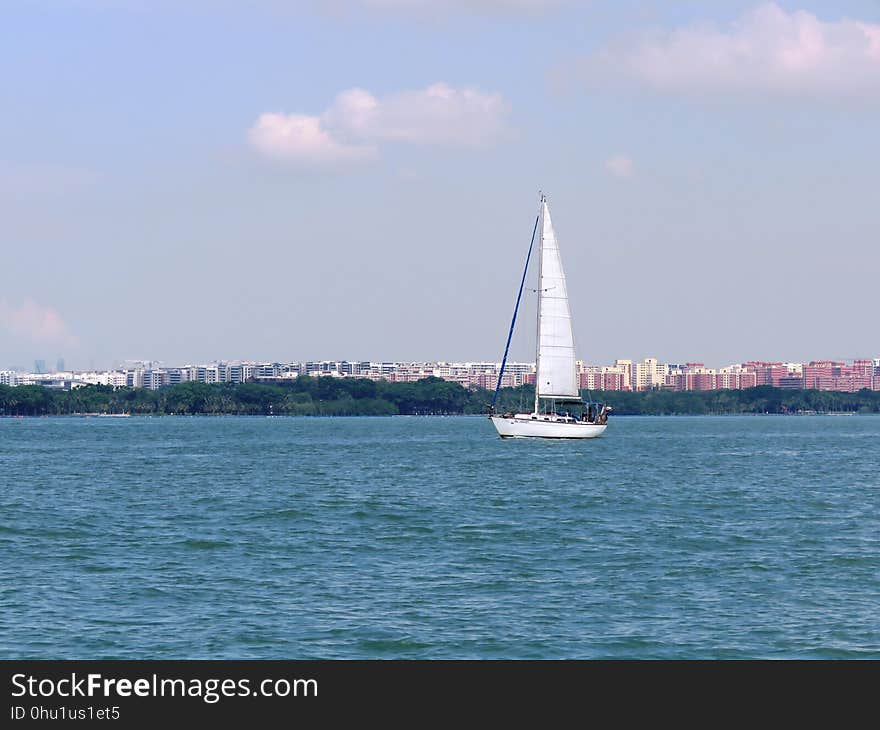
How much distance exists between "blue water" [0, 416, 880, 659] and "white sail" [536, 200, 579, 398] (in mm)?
38978

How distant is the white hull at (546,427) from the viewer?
108 metres

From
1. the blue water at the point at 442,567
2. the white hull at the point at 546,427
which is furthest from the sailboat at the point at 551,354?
the blue water at the point at 442,567

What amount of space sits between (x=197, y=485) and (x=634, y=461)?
3486cm

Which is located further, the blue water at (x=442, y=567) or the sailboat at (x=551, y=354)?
the sailboat at (x=551, y=354)

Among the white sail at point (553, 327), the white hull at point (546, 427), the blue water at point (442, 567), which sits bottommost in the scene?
the blue water at point (442, 567)

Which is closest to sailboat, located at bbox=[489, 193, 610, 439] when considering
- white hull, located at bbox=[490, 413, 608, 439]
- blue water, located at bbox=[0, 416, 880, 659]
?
white hull, located at bbox=[490, 413, 608, 439]

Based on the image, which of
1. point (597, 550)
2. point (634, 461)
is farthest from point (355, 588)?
point (634, 461)

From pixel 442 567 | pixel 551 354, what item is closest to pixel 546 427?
pixel 551 354

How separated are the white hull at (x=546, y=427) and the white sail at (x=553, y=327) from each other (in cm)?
251

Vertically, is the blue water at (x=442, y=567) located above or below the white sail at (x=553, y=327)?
below

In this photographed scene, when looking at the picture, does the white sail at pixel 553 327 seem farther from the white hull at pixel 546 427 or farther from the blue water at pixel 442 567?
the blue water at pixel 442 567

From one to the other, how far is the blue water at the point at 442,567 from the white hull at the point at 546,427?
121ft

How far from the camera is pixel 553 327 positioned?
361 ft
